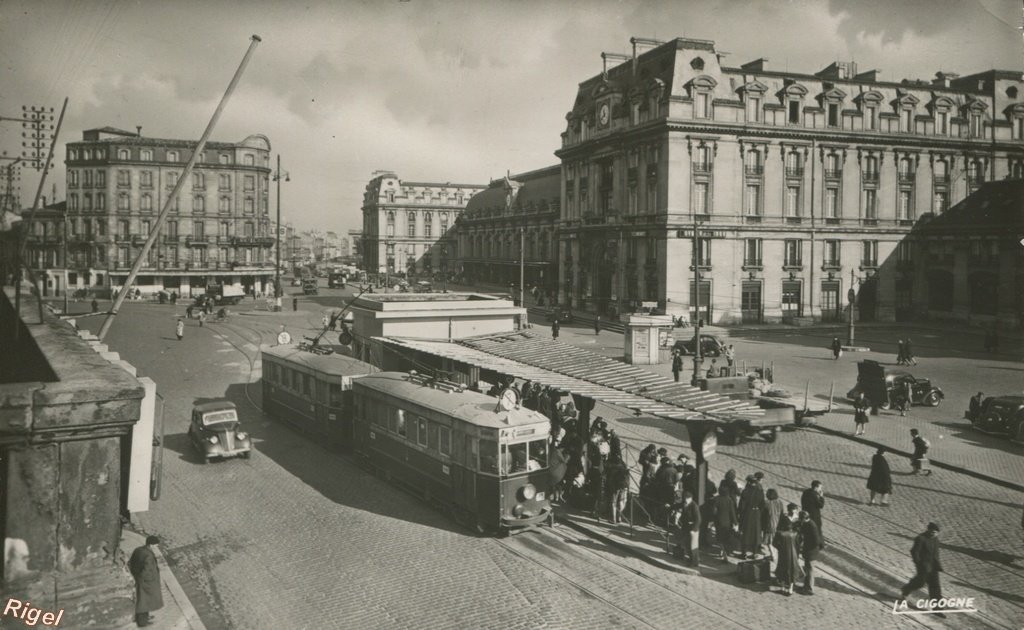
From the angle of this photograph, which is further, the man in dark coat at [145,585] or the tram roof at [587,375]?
the tram roof at [587,375]

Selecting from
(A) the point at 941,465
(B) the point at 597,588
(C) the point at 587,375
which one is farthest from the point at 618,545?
(A) the point at 941,465

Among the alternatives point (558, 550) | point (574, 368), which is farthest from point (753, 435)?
point (558, 550)

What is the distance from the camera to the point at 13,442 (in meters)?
3.99

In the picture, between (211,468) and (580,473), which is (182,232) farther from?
(580,473)

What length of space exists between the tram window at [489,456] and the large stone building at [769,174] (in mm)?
41270

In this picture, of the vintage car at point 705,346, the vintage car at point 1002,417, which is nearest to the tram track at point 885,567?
the vintage car at point 1002,417

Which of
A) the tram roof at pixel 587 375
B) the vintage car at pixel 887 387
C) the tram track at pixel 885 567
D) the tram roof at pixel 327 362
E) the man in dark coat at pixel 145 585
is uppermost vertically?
the tram roof at pixel 587 375

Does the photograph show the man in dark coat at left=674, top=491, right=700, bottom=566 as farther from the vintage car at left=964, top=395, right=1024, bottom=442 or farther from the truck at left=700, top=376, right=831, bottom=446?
the vintage car at left=964, top=395, right=1024, bottom=442

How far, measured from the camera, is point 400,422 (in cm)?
1759

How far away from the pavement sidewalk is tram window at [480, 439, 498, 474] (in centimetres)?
573

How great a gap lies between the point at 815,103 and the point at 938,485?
4596 cm

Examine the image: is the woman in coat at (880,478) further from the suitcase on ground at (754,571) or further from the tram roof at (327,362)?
the tram roof at (327,362)

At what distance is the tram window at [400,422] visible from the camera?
17.4 meters

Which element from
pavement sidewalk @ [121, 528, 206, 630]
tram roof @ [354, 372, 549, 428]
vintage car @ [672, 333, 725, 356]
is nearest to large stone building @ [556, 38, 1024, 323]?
vintage car @ [672, 333, 725, 356]
